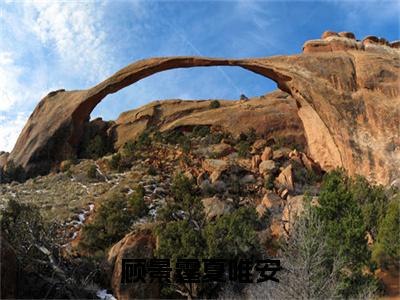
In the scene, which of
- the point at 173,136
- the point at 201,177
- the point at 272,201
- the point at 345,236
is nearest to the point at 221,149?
the point at 201,177

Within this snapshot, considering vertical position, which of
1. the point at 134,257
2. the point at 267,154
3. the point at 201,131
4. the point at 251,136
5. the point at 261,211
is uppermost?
the point at 201,131

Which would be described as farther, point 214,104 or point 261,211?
point 214,104

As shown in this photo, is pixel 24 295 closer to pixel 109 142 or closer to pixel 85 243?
pixel 85 243

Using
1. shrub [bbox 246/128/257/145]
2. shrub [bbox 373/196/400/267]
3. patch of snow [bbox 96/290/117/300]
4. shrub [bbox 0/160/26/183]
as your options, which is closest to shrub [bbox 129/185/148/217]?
patch of snow [bbox 96/290/117/300]

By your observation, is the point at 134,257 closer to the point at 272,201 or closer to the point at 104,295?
the point at 104,295

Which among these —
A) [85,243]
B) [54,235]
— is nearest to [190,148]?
[85,243]
